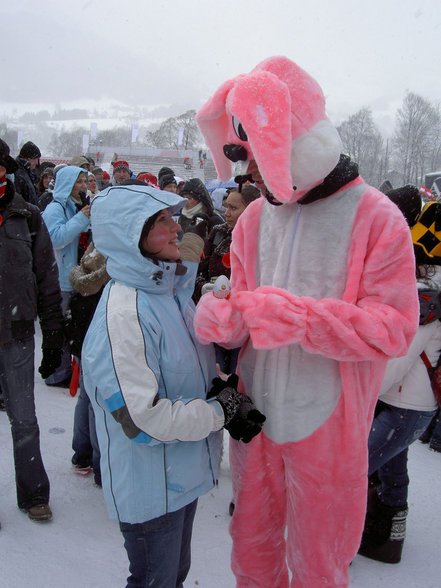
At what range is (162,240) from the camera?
1611mm

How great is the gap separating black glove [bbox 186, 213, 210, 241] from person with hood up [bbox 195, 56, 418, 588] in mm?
2423

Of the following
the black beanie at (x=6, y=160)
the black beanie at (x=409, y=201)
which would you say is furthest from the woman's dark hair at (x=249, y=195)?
the black beanie at (x=6, y=160)

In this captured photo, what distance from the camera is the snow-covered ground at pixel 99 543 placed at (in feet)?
7.39

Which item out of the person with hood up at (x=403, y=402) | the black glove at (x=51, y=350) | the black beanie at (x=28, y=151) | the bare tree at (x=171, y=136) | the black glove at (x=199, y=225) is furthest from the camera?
the bare tree at (x=171, y=136)

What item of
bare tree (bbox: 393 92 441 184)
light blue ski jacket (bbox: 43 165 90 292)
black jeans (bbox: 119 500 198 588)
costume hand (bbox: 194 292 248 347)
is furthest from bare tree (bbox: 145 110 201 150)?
black jeans (bbox: 119 500 198 588)

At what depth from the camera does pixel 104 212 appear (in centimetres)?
154

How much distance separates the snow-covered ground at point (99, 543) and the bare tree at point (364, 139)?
140 feet

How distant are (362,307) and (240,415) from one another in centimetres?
54

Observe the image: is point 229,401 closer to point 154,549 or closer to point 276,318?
point 276,318

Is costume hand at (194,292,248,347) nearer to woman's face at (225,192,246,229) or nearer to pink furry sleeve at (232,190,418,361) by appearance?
pink furry sleeve at (232,190,418,361)

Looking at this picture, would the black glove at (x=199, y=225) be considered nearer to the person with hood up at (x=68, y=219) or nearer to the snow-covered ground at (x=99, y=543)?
the person with hood up at (x=68, y=219)

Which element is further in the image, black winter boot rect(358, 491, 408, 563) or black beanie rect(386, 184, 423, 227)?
black winter boot rect(358, 491, 408, 563)

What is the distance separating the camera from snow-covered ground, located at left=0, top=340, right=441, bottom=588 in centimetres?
225

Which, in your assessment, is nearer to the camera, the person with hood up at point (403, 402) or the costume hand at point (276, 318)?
the costume hand at point (276, 318)
